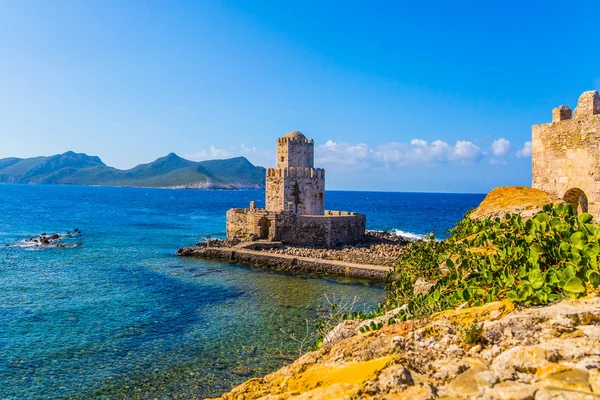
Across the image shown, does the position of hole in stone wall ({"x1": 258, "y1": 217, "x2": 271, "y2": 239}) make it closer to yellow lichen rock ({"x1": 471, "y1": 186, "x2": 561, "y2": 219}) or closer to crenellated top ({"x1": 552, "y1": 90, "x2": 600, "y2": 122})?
yellow lichen rock ({"x1": 471, "y1": 186, "x2": 561, "y2": 219})

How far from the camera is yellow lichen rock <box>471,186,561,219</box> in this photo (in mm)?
9172

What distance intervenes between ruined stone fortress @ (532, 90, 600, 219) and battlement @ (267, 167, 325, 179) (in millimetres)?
28456

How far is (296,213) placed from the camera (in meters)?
39.3

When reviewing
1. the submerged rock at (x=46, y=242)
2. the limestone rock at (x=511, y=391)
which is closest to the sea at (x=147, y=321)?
the submerged rock at (x=46, y=242)

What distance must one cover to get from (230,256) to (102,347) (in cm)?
1970

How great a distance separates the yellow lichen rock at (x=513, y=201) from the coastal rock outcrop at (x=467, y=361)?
5.73 meters

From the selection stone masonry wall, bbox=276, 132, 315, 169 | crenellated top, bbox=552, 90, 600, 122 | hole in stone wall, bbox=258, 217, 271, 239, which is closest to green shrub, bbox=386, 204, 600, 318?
crenellated top, bbox=552, 90, 600, 122

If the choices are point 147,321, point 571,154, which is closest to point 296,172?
point 147,321

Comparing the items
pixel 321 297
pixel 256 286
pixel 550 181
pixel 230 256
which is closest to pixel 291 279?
pixel 256 286

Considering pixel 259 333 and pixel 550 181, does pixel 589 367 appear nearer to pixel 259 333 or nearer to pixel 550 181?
pixel 550 181

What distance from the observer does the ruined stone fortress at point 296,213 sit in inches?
1454

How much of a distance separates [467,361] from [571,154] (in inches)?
374

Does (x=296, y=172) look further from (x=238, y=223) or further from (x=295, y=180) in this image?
(x=238, y=223)

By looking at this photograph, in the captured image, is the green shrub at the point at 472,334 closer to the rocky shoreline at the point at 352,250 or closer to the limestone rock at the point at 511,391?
the limestone rock at the point at 511,391
